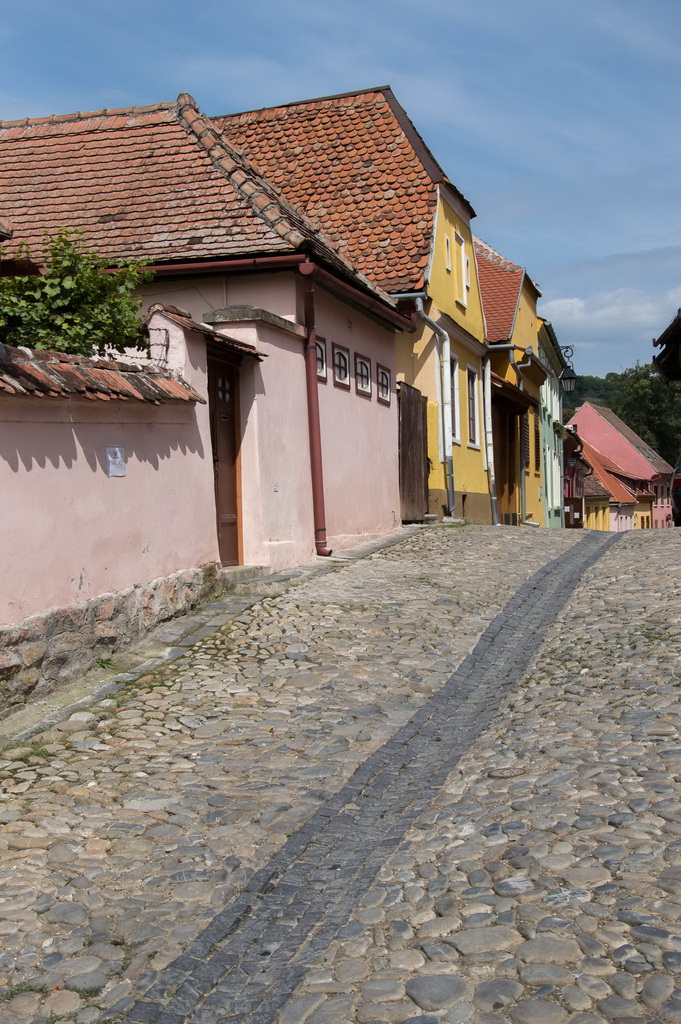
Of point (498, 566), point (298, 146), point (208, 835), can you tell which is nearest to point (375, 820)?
point (208, 835)

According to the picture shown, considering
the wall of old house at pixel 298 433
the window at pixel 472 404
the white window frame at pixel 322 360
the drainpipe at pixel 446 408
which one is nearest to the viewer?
the wall of old house at pixel 298 433

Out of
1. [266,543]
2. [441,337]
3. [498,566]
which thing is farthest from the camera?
[441,337]

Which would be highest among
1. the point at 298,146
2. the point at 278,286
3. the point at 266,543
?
the point at 298,146

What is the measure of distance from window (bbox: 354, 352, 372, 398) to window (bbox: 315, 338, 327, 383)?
141 cm

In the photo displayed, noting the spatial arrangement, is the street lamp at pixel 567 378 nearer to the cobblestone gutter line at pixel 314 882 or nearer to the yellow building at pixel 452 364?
the yellow building at pixel 452 364

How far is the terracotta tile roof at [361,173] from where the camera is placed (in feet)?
62.2

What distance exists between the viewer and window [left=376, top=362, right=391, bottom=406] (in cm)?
1688

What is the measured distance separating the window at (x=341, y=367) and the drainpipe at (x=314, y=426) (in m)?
1.28

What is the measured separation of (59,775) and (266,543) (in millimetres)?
5818

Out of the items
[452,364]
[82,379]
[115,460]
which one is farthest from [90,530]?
[452,364]

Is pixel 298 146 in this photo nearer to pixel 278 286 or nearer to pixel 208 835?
pixel 278 286

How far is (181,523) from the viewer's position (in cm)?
969

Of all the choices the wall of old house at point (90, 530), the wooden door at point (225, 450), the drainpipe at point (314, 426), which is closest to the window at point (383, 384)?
the drainpipe at point (314, 426)

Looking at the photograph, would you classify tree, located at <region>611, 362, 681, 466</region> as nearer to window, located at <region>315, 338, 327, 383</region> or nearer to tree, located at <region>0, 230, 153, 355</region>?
window, located at <region>315, 338, 327, 383</region>
